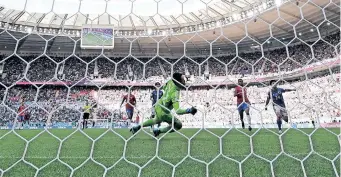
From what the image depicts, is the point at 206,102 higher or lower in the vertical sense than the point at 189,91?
higher

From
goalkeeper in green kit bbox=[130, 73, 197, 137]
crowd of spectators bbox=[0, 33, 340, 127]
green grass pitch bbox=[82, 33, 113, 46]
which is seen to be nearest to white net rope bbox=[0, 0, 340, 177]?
crowd of spectators bbox=[0, 33, 340, 127]

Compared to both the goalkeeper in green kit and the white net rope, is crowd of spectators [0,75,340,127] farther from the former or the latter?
the goalkeeper in green kit

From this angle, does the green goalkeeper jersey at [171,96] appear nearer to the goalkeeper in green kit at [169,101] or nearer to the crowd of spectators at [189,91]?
the goalkeeper in green kit at [169,101]

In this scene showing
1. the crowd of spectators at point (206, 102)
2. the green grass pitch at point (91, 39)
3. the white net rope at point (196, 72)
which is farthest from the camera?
the crowd of spectators at point (206, 102)

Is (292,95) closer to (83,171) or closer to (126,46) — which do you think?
(126,46)

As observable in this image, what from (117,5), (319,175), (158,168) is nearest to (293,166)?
(319,175)

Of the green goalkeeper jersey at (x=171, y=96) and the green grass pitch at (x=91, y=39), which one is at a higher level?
the green grass pitch at (x=91, y=39)

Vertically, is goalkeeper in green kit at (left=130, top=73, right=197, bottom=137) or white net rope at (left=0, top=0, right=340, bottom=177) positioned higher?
goalkeeper in green kit at (left=130, top=73, right=197, bottom=137)

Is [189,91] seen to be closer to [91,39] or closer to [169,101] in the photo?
[91,39]

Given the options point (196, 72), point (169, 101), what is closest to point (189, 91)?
point (196, 72)

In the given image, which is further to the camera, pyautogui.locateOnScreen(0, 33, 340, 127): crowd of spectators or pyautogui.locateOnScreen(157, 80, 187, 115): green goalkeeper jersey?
pyautogui.locateOnScreen(0, 33, 340, 127): crowd of spectators

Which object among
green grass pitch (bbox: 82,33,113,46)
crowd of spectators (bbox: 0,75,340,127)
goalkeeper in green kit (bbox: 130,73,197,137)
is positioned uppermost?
green grass pitch (bbox: 82,33,113,46)

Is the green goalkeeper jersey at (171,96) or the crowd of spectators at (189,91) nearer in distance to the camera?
the green goalkeeper jersey at (171,96)

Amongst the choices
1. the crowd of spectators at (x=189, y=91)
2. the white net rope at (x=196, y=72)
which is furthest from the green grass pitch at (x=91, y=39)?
the crowd of spectators at (x=189, y=91)
